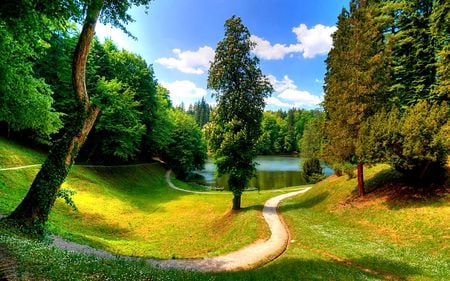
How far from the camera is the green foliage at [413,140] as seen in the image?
19609 mm

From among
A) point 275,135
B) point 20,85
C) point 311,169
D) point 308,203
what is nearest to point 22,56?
point 20,85

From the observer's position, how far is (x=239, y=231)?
2117 cm

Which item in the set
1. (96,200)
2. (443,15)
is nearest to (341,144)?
(443,15)

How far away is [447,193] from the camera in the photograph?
20.2 m

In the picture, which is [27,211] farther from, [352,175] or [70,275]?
[352,175]

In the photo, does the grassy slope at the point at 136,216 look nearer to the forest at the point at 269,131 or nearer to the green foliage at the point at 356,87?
the forest at the point at 269,131

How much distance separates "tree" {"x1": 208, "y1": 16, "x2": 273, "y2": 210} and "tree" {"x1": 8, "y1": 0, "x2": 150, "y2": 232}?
14309 mm

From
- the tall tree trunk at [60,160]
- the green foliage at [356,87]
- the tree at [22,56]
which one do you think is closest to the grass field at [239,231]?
the tall tree trunk at [60,160]

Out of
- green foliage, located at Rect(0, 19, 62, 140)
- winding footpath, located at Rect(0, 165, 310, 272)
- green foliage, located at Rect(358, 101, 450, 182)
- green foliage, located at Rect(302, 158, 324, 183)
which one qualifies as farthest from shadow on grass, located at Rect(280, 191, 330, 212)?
green foliage, located at Rect(0, 19, 62, 140)

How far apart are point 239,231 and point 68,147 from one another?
43.4ft

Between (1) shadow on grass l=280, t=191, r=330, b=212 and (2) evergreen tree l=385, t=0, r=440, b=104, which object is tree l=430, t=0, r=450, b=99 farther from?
(1) shadow on grass l=280, t=191, r=330, b=212

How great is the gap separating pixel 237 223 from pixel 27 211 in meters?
14.8

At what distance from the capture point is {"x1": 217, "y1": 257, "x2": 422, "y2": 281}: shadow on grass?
38.9ft

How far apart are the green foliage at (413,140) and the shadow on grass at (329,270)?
353 inches
